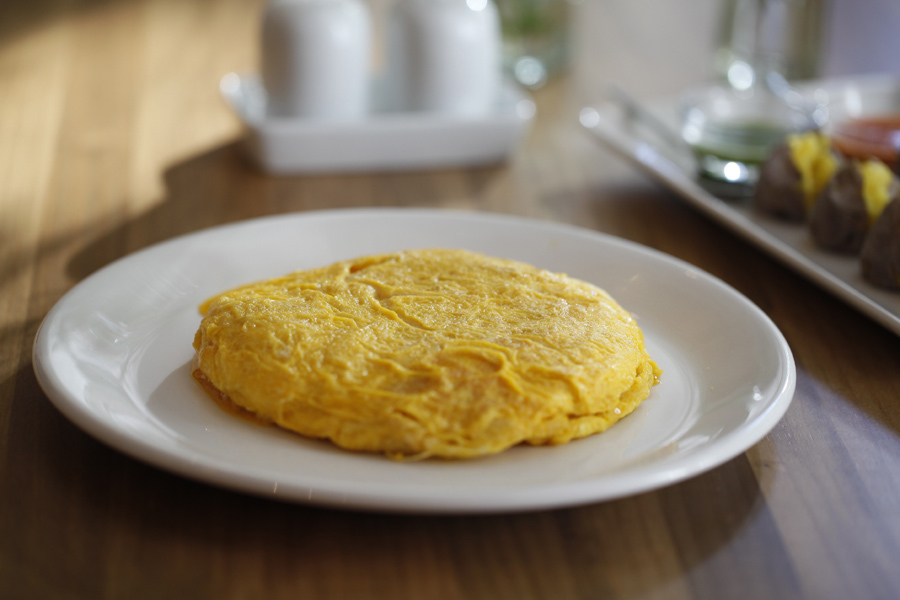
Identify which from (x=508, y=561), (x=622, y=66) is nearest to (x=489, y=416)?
(x=508, y=561)

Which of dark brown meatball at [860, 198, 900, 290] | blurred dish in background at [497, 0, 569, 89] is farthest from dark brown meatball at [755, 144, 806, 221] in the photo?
blurred dish in background at [497, 0, 569, 89]

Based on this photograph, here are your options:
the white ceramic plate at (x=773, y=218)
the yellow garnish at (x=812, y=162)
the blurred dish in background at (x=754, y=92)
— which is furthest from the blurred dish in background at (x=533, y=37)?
the yellow garnish at (x=812, y=162)

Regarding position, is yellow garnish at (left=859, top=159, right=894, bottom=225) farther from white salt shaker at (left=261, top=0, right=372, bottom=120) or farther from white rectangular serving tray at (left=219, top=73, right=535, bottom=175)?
white salt shaker at (left=261, top=0, right=372, bottom=120)

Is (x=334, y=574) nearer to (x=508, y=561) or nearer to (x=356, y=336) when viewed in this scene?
(x=508, y=561)

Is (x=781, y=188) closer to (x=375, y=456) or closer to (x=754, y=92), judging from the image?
(x=754, y=92)

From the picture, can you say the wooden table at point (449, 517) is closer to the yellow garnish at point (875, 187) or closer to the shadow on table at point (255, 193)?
the shadow on table at point (255, 193)
